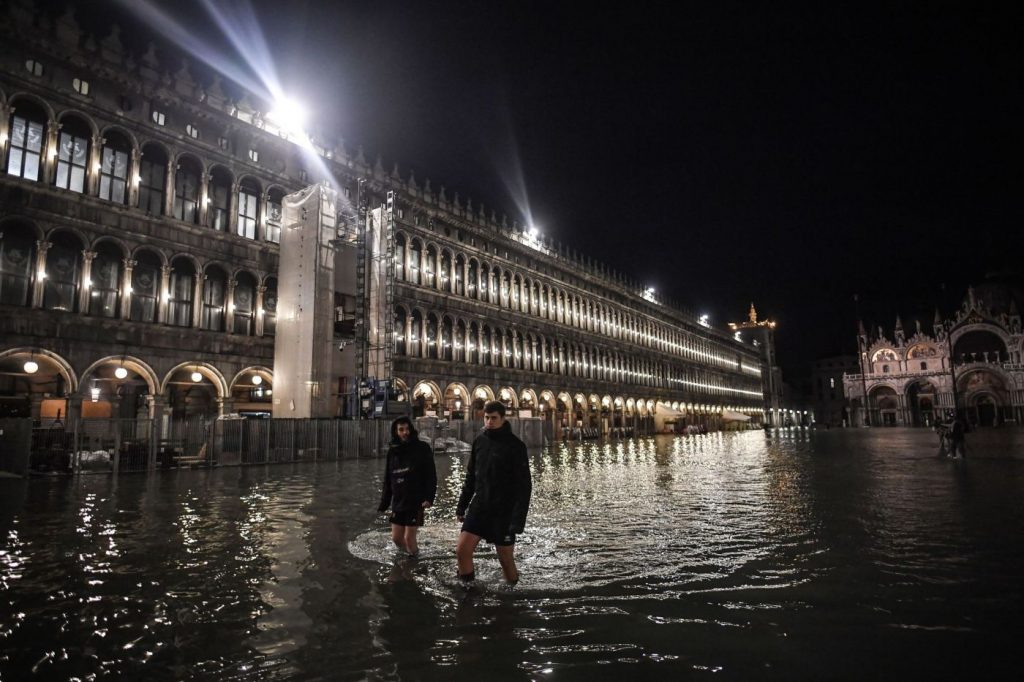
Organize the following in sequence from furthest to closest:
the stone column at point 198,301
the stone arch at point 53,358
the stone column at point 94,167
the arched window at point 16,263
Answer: the stone column at point 198,301 < the stone column at point 94,167 < the arched window at point 16,263 < the stone arch at point 53,358

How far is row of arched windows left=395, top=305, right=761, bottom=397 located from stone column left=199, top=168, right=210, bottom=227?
1147cm

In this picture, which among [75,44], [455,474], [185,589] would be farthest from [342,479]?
[75,44]

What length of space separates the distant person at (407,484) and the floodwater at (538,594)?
338 millimetres

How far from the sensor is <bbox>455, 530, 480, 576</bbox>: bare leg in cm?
530

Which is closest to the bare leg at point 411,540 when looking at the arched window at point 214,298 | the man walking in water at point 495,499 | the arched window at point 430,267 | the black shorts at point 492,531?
the man walking in water at point 495,499

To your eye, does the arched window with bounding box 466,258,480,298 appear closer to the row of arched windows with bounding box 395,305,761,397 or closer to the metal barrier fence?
the row of arched windows with bounding box 395,305,761,397

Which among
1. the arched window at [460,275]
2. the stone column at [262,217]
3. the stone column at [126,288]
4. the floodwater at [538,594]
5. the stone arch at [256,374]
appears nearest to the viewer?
the floodwater at [538,594]

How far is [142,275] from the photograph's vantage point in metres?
24.7

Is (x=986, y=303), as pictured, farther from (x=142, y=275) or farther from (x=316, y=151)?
(x=142, y=275)

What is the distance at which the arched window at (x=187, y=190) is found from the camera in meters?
26.1

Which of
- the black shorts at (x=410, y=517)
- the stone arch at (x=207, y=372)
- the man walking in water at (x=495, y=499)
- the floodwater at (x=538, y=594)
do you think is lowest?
the floodwater at (x=538, y=594)

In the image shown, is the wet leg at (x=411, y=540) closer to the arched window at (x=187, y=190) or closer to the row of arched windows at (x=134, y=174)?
the row of arched windows at (x=134, y=174)

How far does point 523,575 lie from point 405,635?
184cm

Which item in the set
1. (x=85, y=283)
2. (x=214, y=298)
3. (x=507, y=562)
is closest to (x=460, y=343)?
(x=214, y=298)
